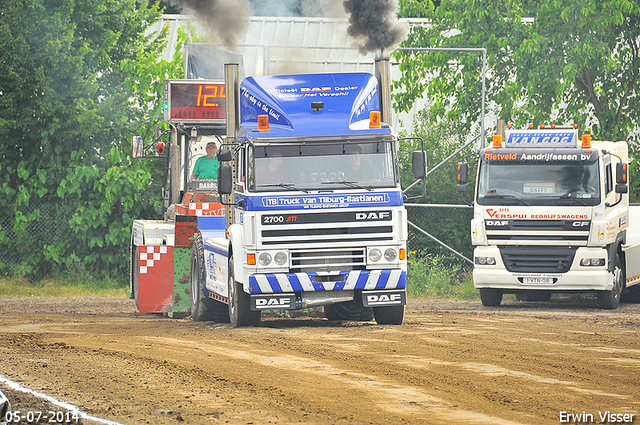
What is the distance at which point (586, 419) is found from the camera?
791 cm

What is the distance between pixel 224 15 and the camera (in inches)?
867

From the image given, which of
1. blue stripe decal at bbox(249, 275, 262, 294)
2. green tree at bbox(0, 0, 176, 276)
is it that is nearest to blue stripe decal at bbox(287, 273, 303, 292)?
blue stripe decal at bbox(249, 275, 262, 294)

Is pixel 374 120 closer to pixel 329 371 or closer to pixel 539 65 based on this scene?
pixel 329 371

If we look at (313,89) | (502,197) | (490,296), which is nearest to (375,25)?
(502,197)

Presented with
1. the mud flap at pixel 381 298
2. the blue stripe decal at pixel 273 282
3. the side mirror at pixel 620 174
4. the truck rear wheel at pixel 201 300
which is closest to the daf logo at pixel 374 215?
the mud flap at pixel 381 298

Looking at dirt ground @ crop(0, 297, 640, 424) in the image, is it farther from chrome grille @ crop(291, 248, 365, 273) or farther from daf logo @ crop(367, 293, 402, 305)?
chrome grille @ crop(291, 248, 365, 273)

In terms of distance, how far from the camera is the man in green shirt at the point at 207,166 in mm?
18609

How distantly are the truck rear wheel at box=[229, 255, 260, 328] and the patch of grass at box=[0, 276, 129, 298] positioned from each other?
28.2 feet

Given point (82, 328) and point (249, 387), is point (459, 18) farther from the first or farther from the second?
point (249, 387)

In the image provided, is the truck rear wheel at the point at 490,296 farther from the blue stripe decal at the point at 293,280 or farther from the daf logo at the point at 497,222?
the blue stripe decal at the point at 293,280

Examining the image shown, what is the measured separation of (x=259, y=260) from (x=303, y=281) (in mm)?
663

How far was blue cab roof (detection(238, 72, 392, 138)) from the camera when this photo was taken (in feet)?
45.6

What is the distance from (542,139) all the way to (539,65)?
6179 millimetres

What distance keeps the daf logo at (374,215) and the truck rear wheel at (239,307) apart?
2.02 meters
